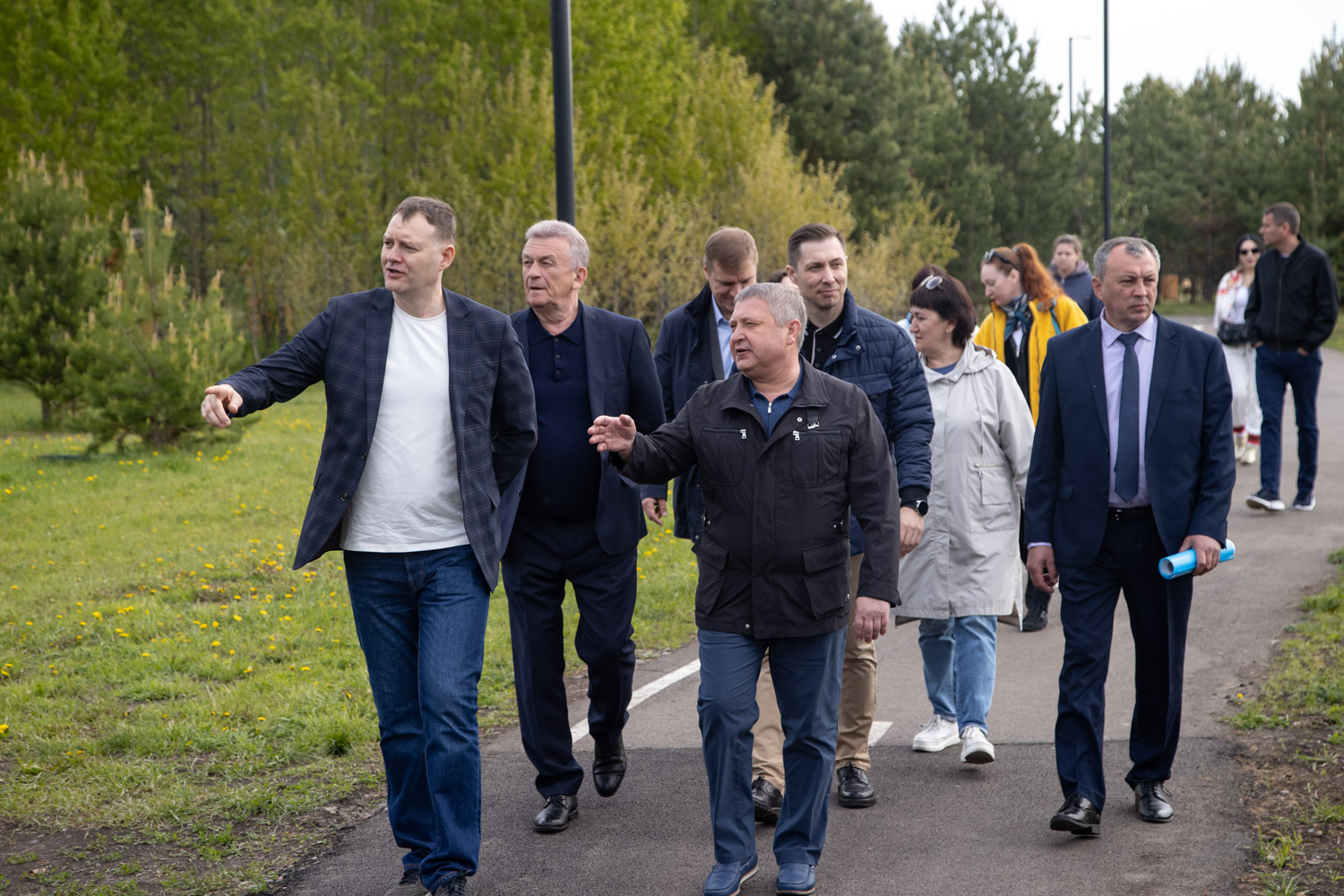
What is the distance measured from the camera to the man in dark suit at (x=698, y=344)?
5398mm

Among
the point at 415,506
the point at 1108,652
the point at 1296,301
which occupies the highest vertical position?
the point at 1296,301

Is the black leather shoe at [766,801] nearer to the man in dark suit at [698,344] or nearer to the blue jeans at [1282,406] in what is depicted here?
the man in dark suit at [698,344]

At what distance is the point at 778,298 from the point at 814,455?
20.3 inches

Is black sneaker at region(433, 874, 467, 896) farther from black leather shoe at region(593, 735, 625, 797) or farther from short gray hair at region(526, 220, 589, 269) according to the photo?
short gray hair at region(526, 220, 589, 269)

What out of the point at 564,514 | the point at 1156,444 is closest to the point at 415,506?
the point at 564,514

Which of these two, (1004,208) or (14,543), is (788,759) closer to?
(14,543)

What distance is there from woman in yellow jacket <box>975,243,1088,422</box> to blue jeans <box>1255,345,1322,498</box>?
3.46m

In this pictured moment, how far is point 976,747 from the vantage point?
5324 mm

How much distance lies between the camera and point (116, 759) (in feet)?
19.0

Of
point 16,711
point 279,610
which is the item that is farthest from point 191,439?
point 16,711

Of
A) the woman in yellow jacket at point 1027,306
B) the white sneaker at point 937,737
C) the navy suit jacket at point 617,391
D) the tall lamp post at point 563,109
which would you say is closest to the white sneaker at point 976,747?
the white sneaker at point 937,737

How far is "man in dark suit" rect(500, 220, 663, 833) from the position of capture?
4.98 m

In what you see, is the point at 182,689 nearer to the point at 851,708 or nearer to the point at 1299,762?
the point at 851,708

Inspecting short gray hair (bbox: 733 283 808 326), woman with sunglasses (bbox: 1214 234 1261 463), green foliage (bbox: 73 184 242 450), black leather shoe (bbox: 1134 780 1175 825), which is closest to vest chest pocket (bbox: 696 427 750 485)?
short gray hair (bbox: 733 283 808 326)
